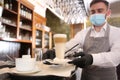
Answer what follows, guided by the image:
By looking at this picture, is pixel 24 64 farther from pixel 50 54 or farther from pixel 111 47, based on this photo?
pixel 111 47

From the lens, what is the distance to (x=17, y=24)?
429 cm

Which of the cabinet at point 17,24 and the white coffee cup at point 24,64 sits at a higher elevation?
the cabinet at point 17,24

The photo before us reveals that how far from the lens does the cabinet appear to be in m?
3.88

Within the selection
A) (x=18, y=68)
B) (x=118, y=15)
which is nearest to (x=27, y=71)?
(x=18, y=68)

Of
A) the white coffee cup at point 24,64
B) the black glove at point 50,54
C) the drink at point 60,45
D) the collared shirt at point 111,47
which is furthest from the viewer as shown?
the black glove at point 50,54

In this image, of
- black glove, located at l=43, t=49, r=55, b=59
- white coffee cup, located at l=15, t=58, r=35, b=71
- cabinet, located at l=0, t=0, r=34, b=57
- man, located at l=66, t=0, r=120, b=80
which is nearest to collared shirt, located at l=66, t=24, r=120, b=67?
man, located at l=66, t=0, r=120, b=80

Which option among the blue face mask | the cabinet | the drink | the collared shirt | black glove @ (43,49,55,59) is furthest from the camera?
the cabinet

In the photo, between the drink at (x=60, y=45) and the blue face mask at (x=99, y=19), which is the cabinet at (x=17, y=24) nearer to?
Result: the blue face mask at (x=99, y=19)

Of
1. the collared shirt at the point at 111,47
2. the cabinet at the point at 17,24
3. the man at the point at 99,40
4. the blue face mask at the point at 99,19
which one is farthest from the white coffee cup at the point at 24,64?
the cabinet at the point at 17,24

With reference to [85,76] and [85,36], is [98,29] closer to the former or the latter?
[85,36]

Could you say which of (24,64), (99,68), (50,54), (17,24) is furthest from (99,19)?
(17,24)

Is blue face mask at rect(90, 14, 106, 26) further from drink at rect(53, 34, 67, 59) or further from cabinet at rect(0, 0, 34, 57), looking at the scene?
cabinet at rect(0, 0, 34, 57)

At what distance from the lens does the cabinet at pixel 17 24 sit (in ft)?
12.7

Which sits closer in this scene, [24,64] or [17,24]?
[24,64]
